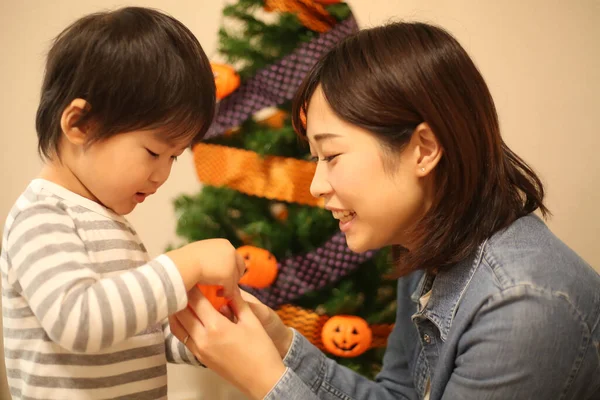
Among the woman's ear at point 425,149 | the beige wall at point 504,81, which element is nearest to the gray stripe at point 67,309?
the woman's ear at point 425,149

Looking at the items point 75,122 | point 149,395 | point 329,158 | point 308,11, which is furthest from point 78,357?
→ point 308,11

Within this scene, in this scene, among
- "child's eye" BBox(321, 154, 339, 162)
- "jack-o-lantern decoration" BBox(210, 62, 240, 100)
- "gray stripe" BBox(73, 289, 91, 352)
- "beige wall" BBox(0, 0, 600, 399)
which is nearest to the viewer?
"gray stripe" BBox(73, 289, 91, 352)

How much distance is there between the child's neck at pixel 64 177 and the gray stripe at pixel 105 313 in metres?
0.19

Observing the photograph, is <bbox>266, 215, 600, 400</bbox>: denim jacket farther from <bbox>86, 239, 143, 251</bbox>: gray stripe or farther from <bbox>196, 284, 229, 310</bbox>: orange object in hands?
<bbox>86, 239, 143, 251</bbox>: gray stripe

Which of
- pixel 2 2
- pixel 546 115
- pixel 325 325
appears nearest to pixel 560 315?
pixel 325 325

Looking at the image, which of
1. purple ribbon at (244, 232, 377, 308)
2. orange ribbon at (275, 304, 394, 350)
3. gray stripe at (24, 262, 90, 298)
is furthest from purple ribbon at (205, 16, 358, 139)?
gray stripe at (24, 262, 90, 298)

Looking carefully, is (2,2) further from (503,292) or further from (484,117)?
(503,292)

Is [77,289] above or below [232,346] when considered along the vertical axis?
above

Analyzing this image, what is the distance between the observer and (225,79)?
1063 millimetres

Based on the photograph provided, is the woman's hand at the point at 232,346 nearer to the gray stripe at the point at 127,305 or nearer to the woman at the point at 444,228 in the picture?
the woman at the point at 444,228

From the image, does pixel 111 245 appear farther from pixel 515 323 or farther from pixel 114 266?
pixel 515 323

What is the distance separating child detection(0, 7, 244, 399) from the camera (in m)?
0.67

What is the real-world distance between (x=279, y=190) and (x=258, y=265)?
17 cm

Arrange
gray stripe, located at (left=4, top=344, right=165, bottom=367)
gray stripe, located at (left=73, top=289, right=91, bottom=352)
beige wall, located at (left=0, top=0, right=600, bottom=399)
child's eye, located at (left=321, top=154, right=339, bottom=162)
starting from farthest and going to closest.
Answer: beige wall, located at (left=0, top=0, right=600, bottom=399), child's eye, located at (left=321, top=154, right=339, bottom=162), gray stripe, located at (left=4, top=344, right=165, bottom=367), gray stripe, located at (left=73, top=289, right=91, bottom=352)
